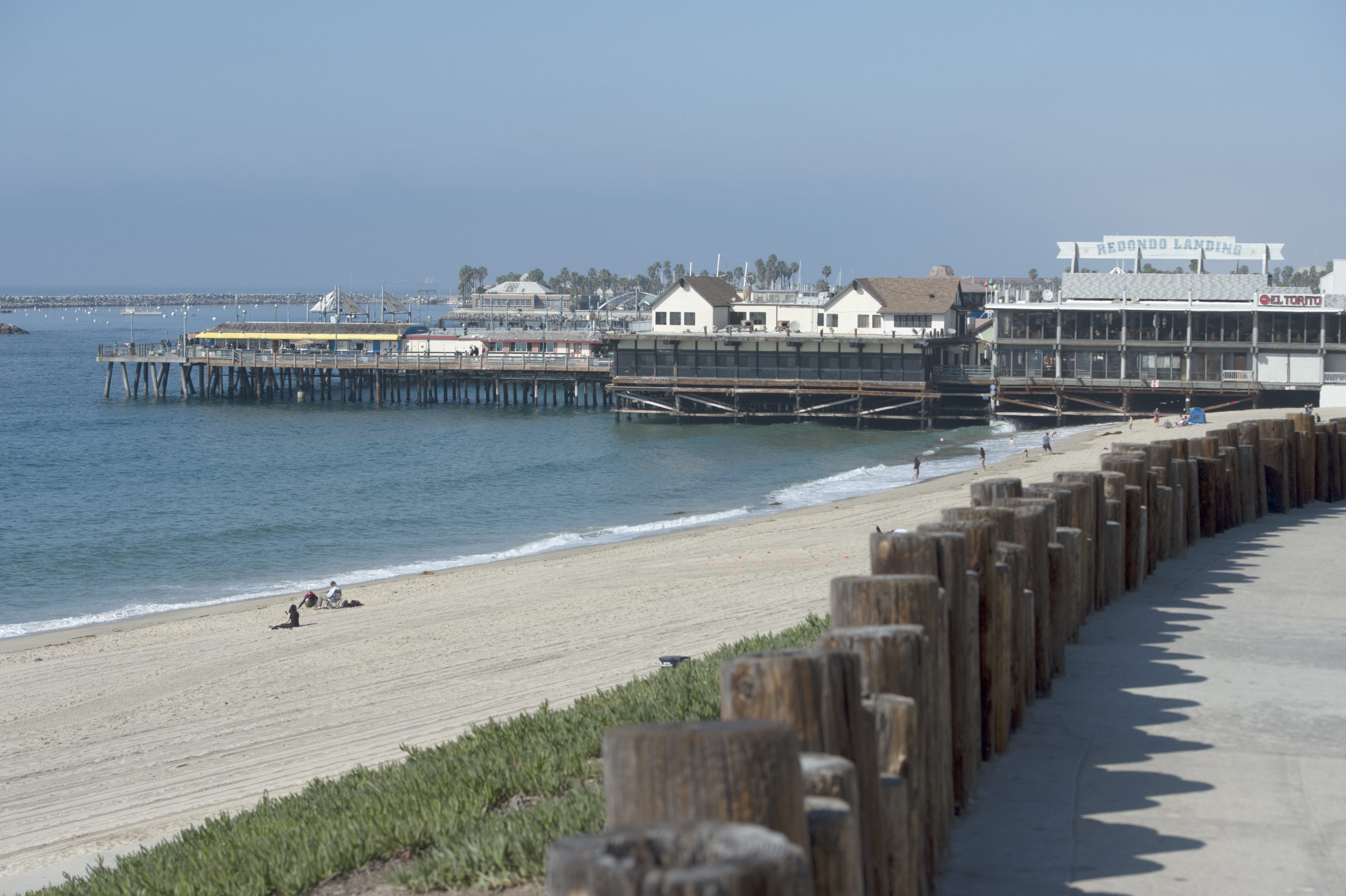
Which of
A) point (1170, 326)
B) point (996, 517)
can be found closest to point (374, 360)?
point (1170, 326)

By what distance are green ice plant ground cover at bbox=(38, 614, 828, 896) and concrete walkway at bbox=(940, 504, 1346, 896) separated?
Result: 194cm

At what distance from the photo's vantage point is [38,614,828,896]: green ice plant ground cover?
5812 millimetres

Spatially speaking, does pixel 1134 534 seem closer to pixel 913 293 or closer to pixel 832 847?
pixel 832 847

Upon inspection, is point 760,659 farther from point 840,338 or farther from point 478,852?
point 840,338

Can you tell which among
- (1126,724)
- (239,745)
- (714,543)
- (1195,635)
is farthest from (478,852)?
(714,543)

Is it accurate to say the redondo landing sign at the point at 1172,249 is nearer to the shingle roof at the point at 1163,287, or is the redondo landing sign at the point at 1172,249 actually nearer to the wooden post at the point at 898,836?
the shingle roof at the point at 1163,287

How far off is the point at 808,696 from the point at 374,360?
277ft

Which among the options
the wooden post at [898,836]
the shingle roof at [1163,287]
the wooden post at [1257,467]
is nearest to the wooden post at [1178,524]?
the wooden post at [1257,467]

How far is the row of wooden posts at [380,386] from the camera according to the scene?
279 feet

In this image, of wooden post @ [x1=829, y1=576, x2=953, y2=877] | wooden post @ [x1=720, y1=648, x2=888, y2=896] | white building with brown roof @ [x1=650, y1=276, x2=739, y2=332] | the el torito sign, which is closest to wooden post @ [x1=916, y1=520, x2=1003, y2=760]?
wooden post @ [x1=829, y1=576, x2=953, y2=877]

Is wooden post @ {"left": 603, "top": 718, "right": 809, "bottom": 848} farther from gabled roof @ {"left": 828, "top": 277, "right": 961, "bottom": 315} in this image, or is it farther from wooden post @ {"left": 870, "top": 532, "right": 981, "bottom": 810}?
gabled roof @ {"left": 828, "top": 277, "right": 961, "bottom": 315}

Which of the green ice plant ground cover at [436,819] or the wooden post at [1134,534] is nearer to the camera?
the green ice plant ground cover at [436,819]

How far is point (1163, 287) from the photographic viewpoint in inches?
2502

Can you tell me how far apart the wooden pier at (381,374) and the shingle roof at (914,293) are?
19.1m
